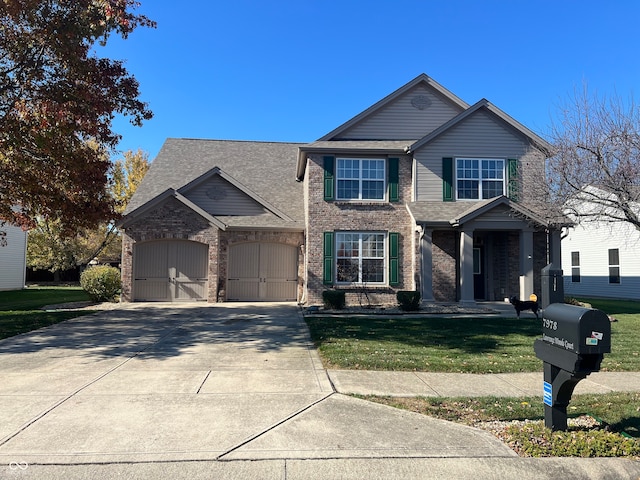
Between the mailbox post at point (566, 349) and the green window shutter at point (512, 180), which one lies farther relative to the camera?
the green window shutter at point (512, 180)

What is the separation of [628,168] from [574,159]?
1678 millimetres

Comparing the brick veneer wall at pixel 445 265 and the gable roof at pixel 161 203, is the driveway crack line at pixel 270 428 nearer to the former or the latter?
the brick veneer wall at pixel 445 265

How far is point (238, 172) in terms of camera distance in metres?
20.8

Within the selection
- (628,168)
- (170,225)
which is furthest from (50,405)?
(628,168)

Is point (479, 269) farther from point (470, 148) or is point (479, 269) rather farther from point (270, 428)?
point (270, 428)

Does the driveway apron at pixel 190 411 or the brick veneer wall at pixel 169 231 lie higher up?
the brick veneer wall at pixel 169 231

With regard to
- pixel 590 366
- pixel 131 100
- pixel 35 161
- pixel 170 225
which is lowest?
pixel 590 366

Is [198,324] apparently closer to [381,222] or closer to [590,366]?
[381,222]

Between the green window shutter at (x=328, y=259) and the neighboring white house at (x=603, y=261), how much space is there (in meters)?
13.3


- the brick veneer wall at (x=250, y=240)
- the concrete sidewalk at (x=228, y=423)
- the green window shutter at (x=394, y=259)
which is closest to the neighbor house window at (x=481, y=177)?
the green window shutter at (x=394, y=259)

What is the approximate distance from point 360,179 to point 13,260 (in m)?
23.7

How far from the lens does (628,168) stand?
12.1 meters

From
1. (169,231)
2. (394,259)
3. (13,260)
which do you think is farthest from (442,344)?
(13,260)

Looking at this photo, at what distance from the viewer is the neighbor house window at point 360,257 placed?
650 inches
